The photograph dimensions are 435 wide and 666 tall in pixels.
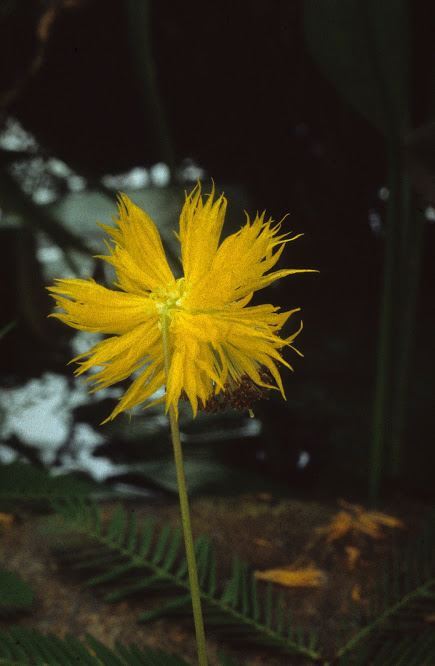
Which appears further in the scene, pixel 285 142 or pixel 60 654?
pixel 285 142

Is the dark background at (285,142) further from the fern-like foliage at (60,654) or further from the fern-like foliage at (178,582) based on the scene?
the fern-like foliage at (60,654)

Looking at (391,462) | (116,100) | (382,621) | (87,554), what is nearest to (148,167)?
(116,100)

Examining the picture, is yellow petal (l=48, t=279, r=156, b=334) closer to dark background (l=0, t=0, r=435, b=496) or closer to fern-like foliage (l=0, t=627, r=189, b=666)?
fern-like foliage (l=0, t=627, r=189, b=666)

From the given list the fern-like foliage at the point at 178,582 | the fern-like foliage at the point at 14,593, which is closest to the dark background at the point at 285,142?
the fern-like foliage at the point at 178,582

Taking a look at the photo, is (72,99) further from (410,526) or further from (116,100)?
(410,526)

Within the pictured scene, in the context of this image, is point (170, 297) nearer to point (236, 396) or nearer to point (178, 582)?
point (236, 396)

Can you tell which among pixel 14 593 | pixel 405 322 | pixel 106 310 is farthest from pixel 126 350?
pixel 405 322
